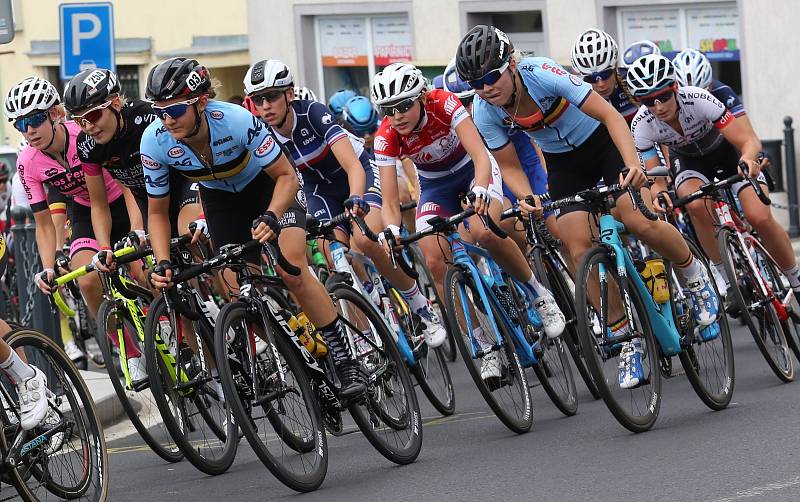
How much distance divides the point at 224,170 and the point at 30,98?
2.32 metres

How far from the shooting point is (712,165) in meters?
10.4

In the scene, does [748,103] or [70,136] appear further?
[748,103]

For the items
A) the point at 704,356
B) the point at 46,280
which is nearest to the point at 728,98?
the point at 704,356

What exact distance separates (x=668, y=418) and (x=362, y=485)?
184 cm

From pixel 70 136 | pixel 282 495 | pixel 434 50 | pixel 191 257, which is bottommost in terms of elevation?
pixel 282 495

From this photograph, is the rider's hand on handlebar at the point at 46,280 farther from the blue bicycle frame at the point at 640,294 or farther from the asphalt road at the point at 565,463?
the blue bicycle frame at the point at 640,294

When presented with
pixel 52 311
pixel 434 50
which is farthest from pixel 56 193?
pixel 434 50

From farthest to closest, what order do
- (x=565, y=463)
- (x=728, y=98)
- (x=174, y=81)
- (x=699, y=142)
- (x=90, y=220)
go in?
(x=728, y=98) → (x=699, y=142) → (x=90, y=220) → (x=174, y=81) → (x=565, y=463)

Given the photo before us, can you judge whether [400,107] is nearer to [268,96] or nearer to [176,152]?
[268,96]

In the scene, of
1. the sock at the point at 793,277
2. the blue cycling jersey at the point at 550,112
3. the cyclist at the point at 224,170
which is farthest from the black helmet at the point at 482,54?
the sock at the point at 793,277

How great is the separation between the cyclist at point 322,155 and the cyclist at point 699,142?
1.64 meters

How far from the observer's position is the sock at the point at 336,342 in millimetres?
7949

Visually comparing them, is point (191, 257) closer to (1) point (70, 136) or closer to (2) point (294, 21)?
(1) point (70, 136)

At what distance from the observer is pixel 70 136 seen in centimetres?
1016
